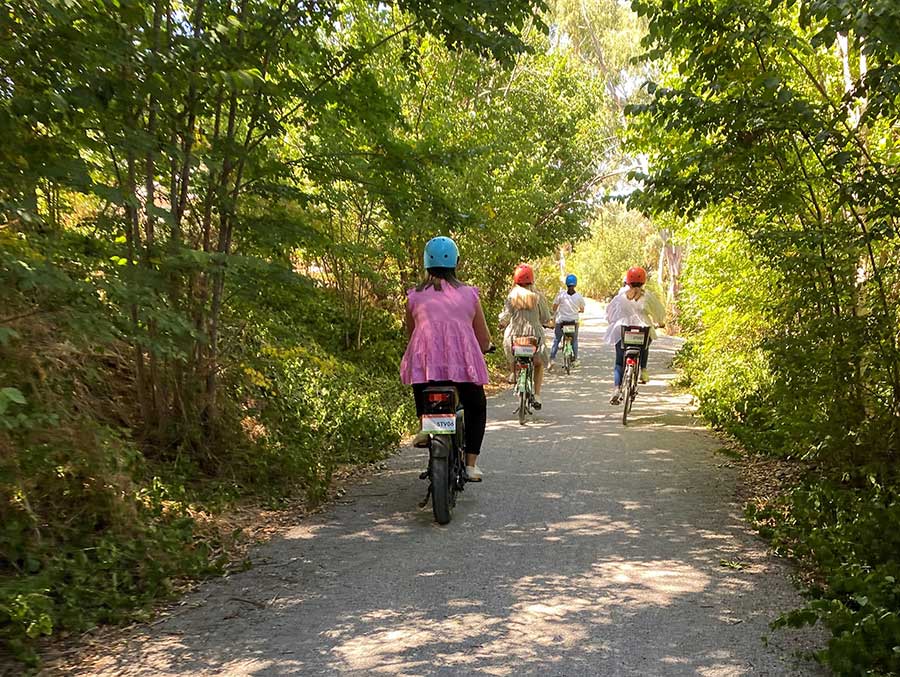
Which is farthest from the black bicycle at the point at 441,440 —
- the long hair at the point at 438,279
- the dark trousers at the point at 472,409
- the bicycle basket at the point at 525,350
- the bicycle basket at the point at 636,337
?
the bicycle basket at the point at 636,337

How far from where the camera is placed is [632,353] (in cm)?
1077

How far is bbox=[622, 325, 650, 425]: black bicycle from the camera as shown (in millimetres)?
10688

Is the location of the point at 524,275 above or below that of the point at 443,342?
above

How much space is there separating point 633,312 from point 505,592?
7.14 m

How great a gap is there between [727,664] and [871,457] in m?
3.04

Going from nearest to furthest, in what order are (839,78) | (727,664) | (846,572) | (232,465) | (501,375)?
(727,664)
(846,572)
(232,465)
(839,78)
(501,375)

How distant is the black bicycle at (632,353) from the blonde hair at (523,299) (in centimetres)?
158

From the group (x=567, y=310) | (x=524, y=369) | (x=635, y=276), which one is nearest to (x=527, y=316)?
(x=524, y=369)

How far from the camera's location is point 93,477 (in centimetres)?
456

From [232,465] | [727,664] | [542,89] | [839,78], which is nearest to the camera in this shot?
[727,664]

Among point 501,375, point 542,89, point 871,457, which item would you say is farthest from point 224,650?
point 542,89

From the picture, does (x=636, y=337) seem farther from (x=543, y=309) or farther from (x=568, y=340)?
(x=568, y=340)

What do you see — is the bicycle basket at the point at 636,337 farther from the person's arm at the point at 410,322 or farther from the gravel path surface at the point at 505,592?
the person's arm at the point at 410,322

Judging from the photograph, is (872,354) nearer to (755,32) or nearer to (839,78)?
(755,32)
